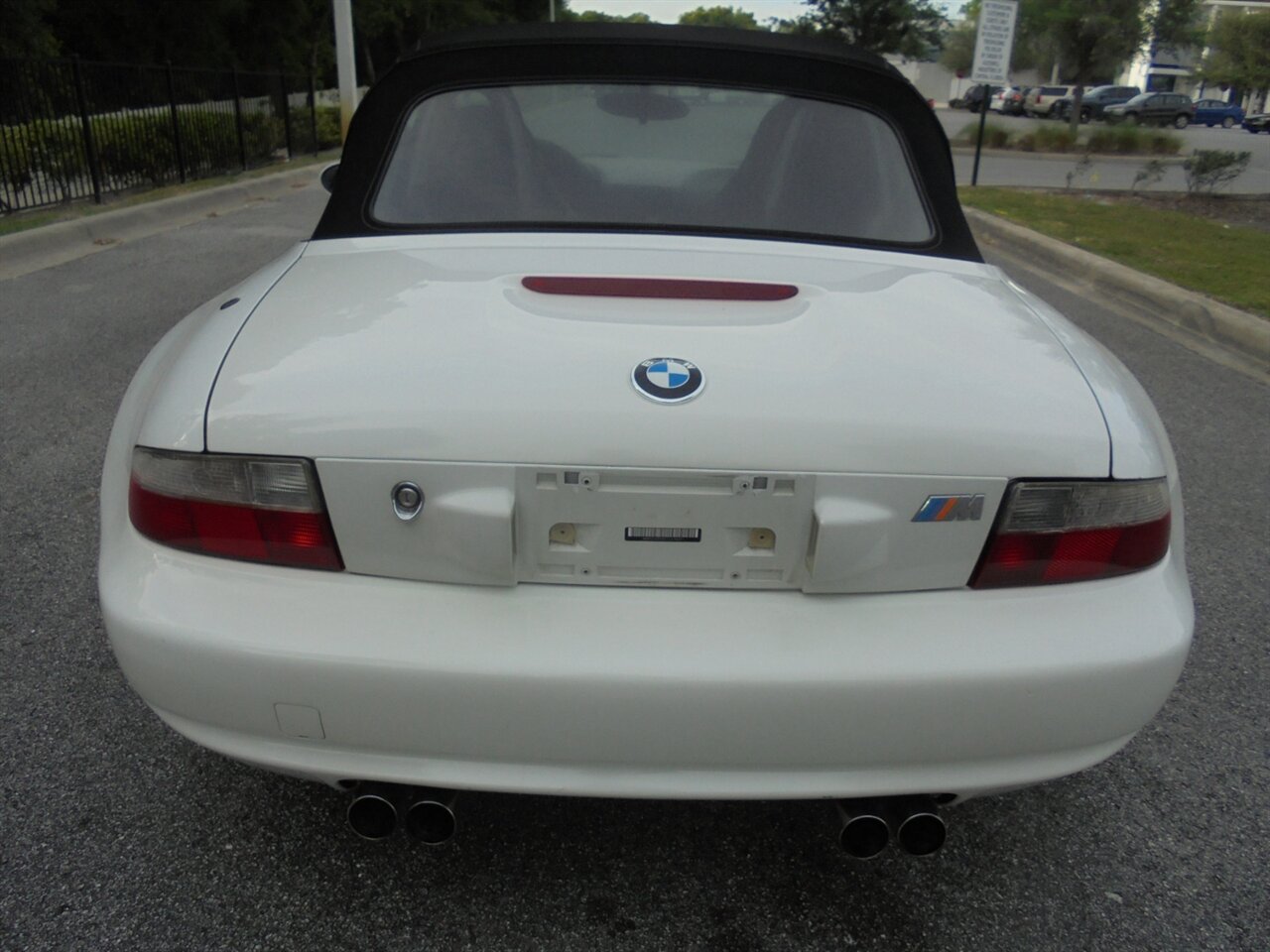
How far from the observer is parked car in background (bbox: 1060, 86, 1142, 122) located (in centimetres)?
4597

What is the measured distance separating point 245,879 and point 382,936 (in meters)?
0.33

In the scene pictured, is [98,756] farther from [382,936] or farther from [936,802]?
[936,802]

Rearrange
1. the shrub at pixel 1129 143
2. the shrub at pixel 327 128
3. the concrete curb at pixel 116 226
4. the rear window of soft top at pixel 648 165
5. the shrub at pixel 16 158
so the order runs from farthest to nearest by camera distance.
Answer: the shrub at pixel 1129 143 < the shrub at pixel 327 128 < the shrub at pixel 16 158 < the concrete curb at pixel 116 226 < the rear window of soft top at pixel 648 165

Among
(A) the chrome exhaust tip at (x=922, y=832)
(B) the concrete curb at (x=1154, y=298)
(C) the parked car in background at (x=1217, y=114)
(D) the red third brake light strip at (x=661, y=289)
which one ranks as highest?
(D) the red third brake light strip at (x=661, y=289)

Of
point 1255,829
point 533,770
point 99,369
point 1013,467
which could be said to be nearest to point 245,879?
point 533,770

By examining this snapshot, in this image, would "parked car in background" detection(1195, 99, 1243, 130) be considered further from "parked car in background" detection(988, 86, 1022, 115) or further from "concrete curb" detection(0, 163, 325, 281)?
"concrete curb" detection(0, 163, 325, 281)

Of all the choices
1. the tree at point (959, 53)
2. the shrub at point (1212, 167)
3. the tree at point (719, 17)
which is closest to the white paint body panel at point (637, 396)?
the shrub at point (1212, 167)

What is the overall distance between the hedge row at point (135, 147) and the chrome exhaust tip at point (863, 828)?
11690mm

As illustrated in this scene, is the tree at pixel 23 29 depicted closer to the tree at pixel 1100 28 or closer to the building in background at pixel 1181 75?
the tree at pixel 1100 28

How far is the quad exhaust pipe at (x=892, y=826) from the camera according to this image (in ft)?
5.86

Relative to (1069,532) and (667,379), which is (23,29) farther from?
(1069,532)

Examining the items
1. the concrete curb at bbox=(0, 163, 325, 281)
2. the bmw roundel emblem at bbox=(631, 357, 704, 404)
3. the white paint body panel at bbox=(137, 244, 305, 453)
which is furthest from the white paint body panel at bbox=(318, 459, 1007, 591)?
the concrete curb at bbox=(0, 163, 325, 281)

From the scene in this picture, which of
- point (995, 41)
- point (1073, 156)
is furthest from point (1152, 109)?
point (995, 41)

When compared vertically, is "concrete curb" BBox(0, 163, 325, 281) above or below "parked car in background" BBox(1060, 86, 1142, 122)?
above
